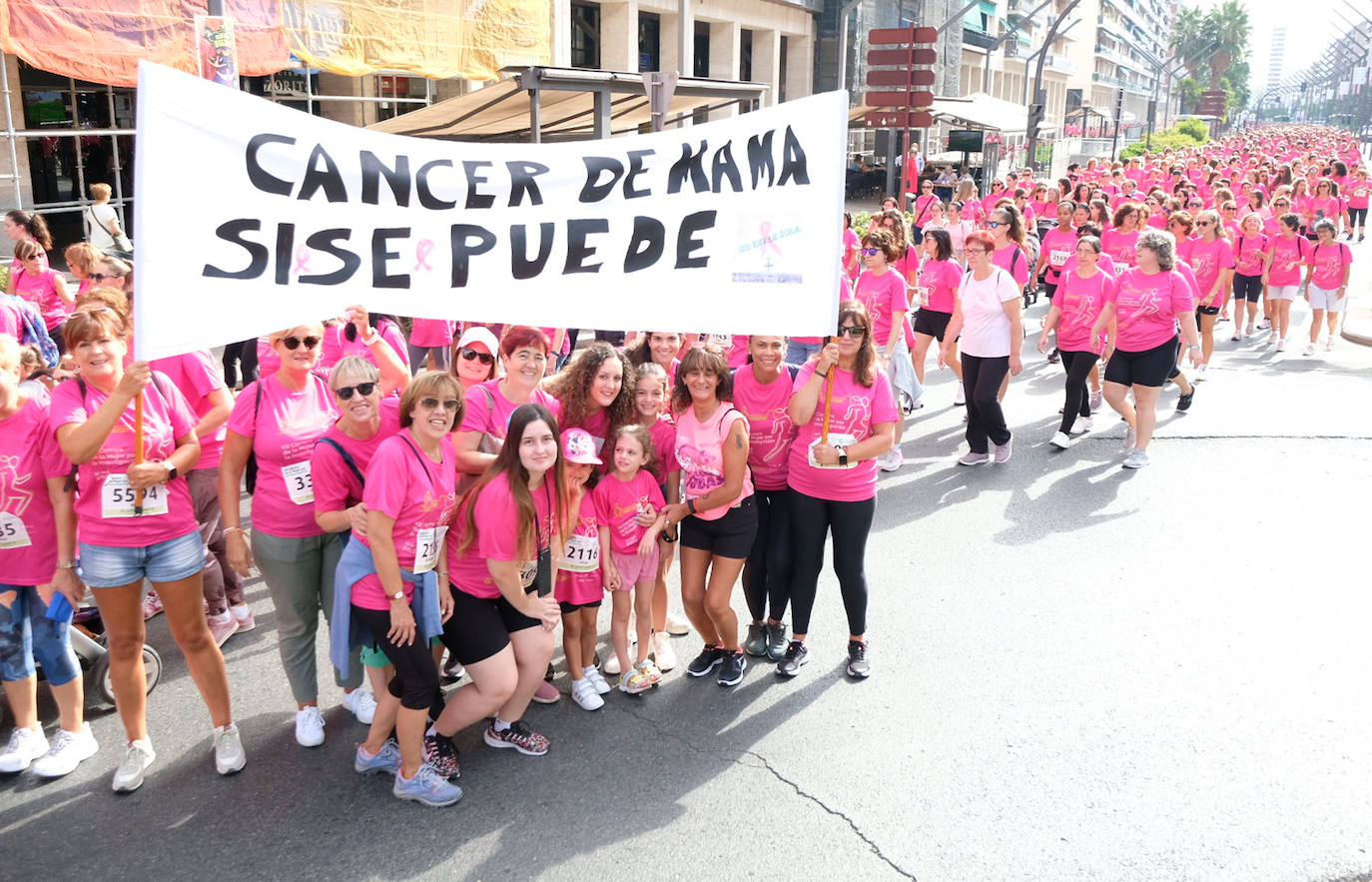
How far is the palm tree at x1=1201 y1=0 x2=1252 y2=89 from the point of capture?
136875mm

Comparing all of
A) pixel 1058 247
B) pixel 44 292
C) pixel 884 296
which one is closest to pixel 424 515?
pixel 884 296

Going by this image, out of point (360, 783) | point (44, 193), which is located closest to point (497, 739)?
point (360, 783)

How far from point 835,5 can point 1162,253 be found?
3197 cm

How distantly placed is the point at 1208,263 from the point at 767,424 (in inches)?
324

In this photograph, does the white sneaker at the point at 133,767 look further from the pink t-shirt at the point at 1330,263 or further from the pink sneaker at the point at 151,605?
the pink t-shirt at the point at 1330,263

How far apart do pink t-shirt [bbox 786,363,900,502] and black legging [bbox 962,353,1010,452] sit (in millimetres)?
3473

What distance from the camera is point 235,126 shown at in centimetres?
354

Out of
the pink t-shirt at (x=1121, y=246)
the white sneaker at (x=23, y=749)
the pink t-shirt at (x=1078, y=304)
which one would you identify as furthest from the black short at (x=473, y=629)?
the pink t-shirt at (x=1121, y=246)

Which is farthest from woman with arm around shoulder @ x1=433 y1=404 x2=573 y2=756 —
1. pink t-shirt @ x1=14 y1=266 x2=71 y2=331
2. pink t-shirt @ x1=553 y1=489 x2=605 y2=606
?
pink t-shirt @ x1=14 y1=266 x2=71 y2=331

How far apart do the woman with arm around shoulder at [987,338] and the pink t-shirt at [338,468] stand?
5.10 metres

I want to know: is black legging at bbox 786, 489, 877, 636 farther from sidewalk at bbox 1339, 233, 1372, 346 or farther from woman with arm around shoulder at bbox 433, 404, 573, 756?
sidewalk at bbox 1339, 233, 1372, 346

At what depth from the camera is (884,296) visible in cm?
812

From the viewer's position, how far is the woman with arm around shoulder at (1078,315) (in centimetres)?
857

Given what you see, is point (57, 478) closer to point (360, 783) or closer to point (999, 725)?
point (360, 783)
